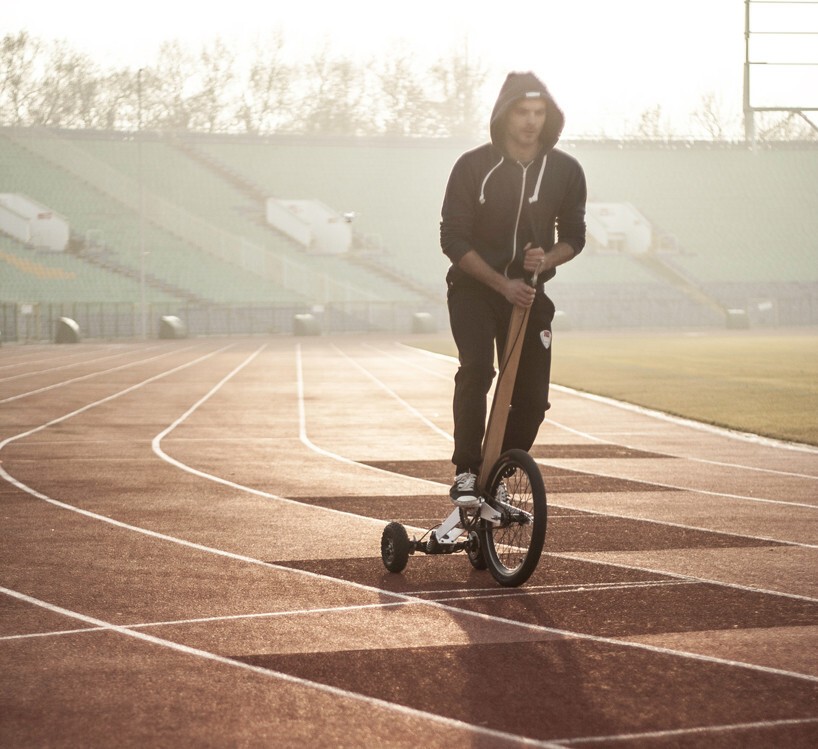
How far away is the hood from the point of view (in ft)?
20.2

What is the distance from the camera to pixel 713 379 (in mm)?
24281

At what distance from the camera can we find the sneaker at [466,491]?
6148 mm

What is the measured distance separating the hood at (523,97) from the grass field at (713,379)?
7798 millimetres

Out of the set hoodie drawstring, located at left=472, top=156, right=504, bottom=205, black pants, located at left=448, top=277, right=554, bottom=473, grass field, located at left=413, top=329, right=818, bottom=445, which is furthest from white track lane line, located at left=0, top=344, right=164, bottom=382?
hoodie drawstring, located at left=472, top=156, right=504, bottom=205

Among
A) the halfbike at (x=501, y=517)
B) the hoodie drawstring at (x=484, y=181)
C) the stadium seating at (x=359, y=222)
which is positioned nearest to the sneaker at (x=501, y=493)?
the halfbike at (x=501, y=517)

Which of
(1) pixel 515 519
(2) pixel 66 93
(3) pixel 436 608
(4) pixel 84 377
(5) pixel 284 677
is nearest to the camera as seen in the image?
(5) pixel 284 677

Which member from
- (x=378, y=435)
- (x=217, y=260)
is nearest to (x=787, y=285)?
(x=217, y=260)

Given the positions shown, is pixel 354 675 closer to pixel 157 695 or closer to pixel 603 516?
pixel 157 695

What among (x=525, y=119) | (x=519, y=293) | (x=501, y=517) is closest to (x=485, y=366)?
(x=519, y=293)

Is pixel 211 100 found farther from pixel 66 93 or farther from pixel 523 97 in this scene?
pixel 523 97

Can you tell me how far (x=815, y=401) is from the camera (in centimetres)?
1877

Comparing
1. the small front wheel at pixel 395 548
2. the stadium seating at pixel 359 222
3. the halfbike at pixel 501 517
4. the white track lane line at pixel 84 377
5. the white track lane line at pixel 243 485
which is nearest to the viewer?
the halfbike at pixel 501 517

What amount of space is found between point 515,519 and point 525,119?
5.68ft

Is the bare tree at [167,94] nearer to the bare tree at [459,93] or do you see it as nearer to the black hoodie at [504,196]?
the bare tree at [459,93]
